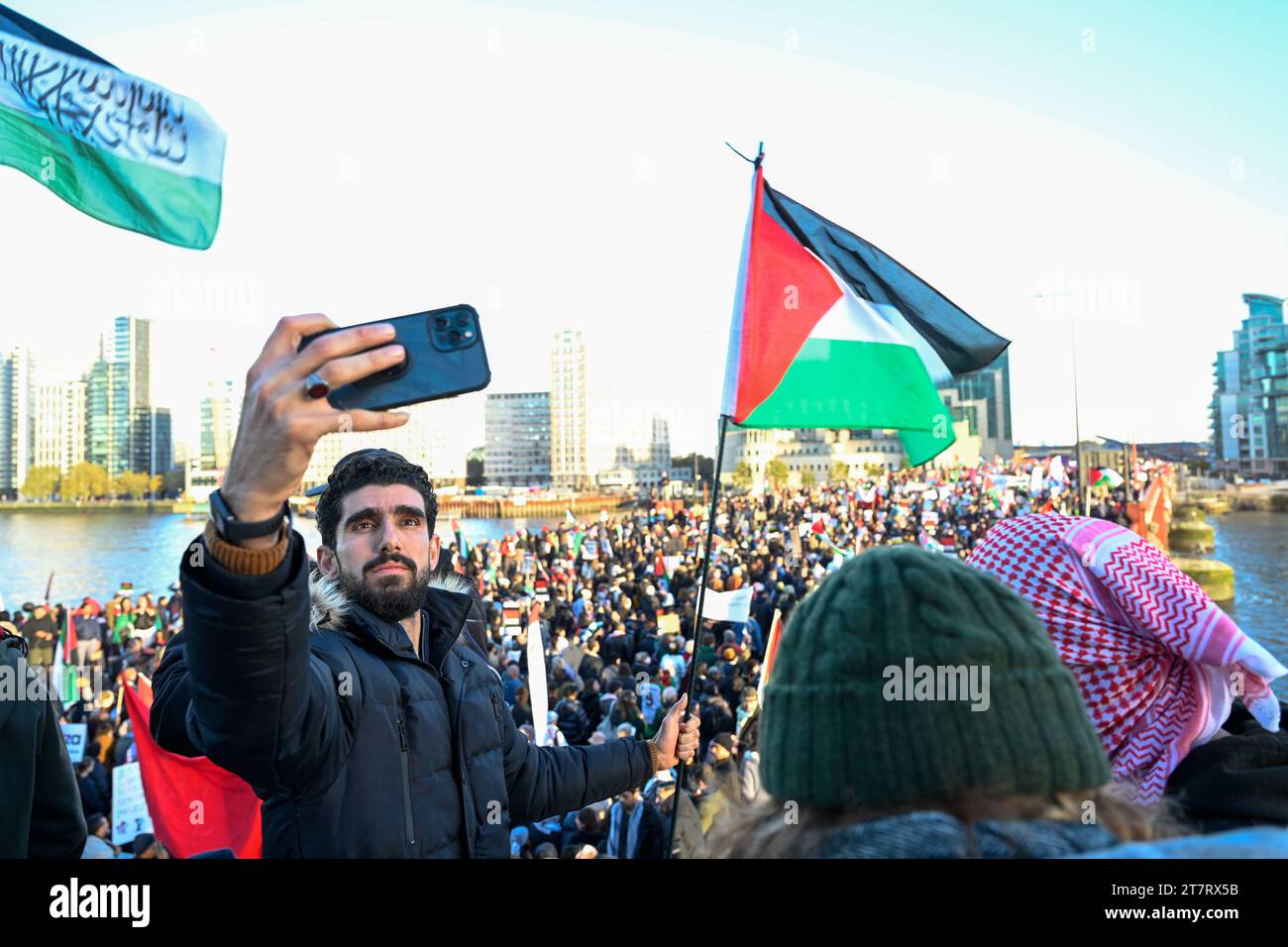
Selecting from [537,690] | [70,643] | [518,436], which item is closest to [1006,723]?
[537,690]

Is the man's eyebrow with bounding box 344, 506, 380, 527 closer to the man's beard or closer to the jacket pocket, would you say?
the man's beard

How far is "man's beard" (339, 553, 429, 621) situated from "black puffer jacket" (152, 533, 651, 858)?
4cm

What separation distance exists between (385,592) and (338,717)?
40 centimetres

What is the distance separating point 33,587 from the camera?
45.5 meters

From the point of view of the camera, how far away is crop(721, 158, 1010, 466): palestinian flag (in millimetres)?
4297

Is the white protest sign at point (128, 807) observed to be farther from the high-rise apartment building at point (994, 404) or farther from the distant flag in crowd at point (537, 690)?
the high-rise apartment building at point (994, 404)

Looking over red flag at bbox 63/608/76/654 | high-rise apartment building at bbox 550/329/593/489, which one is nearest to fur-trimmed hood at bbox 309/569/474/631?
red flag at bbox 63/608/76/654

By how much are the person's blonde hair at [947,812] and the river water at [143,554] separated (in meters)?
21.3

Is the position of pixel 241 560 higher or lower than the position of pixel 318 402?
lower

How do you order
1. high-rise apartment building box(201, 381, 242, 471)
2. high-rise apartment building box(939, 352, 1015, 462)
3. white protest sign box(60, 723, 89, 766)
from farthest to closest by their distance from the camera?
1. high-rise apartment building box(939, 352, 1015, 462)
2. high-rise apartment building box(201, 381, 242, 471)
3. white protest sign box(60, 723, 89, 766)

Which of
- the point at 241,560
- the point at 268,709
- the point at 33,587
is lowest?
the point at 33,587
